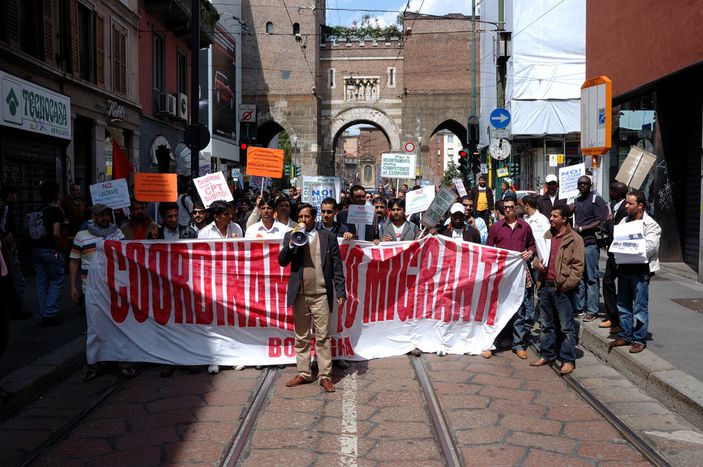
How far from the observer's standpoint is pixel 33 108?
1350 centimetres

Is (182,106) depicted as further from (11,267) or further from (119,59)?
(11,267)

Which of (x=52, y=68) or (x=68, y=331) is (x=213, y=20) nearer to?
(x=52, y=68)

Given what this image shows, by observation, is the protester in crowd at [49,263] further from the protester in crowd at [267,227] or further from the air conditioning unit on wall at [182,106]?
the air conditioning unit on wall at [182,106]

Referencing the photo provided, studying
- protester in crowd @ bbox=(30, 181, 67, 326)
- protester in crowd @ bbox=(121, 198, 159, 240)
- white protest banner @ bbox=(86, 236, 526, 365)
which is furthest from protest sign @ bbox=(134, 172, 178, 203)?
white protest banner @ bbox=(86, 236, 526, 365)

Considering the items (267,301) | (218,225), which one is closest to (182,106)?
(218,225)

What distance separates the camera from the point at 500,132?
835 inches

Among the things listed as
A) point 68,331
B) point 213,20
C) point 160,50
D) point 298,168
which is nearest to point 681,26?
point 68,331

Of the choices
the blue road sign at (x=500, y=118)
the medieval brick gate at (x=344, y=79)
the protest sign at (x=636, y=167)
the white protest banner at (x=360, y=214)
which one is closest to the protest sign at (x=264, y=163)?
the white protest banner at (x=360, y=214)

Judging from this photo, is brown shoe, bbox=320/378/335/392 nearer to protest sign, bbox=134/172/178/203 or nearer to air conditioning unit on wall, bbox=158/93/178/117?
protest sign, bbox=134/172/178/203

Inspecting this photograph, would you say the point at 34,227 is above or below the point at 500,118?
below

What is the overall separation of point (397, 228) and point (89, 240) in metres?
3.25

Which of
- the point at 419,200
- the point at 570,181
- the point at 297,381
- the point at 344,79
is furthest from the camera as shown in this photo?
the point at 344,79

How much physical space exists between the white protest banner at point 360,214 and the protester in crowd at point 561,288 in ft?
8.18

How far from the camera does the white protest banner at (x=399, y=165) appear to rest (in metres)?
14.6
